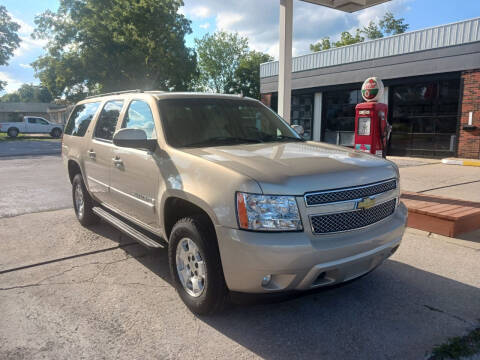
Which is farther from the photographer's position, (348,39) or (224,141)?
(348,39)

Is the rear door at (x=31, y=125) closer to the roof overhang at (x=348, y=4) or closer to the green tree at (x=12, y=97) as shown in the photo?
the roof overhang at (x=348, y=4)

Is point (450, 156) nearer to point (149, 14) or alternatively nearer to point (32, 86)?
point (149, 14)

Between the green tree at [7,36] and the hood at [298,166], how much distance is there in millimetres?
45125

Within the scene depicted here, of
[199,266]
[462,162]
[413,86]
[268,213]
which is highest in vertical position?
[413,86]

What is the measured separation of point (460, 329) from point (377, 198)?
1161mm

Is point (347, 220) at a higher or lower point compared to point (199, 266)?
higher

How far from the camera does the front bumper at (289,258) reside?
2479 millimetres

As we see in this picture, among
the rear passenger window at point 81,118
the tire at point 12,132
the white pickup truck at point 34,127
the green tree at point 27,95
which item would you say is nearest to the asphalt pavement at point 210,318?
the rear passenger window at point 81,118

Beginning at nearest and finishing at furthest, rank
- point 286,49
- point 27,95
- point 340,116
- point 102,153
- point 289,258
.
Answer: point 289,258 → point 102,153 → point 286,49 → point 340,116 → point 27,95

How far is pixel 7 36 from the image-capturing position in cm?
3931

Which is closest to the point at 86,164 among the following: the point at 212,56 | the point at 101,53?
the point at 101,53

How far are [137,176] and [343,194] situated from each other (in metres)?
2.06

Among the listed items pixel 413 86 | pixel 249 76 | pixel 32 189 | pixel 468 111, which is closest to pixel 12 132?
pixel 32 189

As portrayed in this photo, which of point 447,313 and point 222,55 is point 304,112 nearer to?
point 447,313
